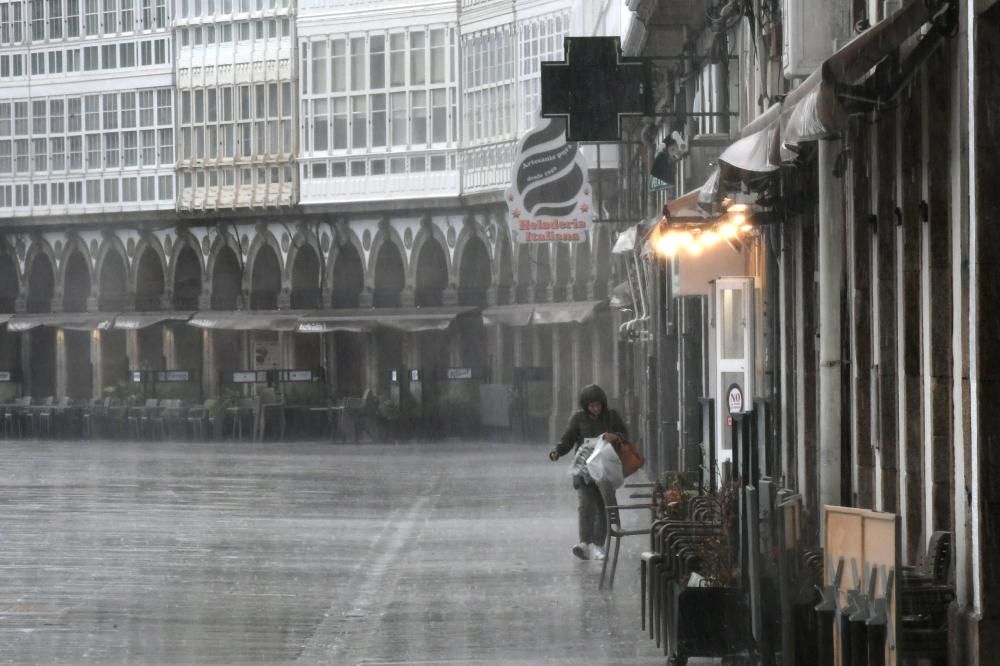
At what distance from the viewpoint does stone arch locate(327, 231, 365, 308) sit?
174 feet

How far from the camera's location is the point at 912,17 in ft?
24.7

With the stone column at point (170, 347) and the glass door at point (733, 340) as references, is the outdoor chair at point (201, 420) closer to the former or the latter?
the stone column at point (170, 347)

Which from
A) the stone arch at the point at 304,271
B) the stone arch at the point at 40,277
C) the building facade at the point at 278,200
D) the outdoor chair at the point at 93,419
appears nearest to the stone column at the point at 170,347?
the building facade at the point at 278,200

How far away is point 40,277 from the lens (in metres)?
59.2

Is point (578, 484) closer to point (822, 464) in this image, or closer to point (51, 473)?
point (822, 464)

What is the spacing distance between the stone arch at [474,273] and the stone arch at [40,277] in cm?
1352

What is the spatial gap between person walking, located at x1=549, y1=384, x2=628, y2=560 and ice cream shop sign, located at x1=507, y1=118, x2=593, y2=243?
1519 cm

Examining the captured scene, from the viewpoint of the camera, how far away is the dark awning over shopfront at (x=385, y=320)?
49.5m

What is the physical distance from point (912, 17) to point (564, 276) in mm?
40684

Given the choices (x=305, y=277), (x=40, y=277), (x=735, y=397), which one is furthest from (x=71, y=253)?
(x=735, y=397)

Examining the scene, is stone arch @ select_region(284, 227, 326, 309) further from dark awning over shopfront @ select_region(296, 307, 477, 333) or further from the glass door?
the glass door

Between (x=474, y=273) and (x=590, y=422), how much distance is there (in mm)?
35769

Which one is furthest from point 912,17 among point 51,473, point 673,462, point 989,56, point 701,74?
point 51,473

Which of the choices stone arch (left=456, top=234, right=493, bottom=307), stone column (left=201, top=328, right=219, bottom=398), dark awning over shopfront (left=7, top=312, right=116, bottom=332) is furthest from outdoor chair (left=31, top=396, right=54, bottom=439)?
stone arch (left=456, top=234, right=493, bottom=307)
